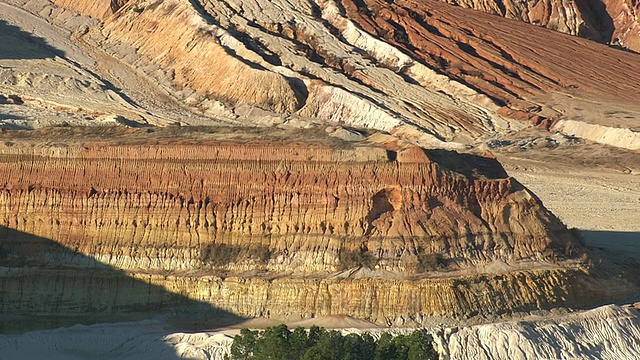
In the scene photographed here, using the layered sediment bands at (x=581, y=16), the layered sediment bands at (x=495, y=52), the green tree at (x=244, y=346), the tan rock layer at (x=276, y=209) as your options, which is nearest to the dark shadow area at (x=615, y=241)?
the tan rock layer at (x=276, y=209)

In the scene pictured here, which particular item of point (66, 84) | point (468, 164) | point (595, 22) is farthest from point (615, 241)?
point (595, 22)

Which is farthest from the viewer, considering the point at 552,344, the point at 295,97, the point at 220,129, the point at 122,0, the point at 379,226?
the point at 122,0

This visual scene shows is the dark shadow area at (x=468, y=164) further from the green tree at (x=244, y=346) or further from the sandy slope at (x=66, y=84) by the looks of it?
the sandy slope at (x=66, y=84)

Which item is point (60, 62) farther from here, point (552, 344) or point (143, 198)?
point (552, 344)

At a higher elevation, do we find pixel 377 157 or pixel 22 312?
pixel 377 157

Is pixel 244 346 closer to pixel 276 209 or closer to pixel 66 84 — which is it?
pixel 276 209

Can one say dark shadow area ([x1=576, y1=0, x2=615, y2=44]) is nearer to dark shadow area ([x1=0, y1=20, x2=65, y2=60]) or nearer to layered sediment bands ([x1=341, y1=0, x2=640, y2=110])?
layered sediment bands ([x1=341, y1=0, x2=640, y2=110])

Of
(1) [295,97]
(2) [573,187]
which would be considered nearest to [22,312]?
(2) [573,187]

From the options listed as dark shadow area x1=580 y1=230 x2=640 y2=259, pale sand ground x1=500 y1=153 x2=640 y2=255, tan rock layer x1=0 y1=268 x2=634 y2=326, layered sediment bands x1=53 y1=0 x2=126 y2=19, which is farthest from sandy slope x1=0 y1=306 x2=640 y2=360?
layered sediment bands x1=53 y1=0 x2=126 y2=19
